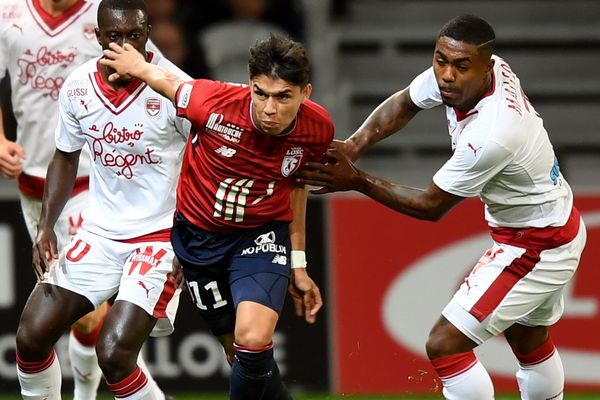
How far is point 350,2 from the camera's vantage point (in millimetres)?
11398

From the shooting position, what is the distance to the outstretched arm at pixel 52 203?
6.28 meters

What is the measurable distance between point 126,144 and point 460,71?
5.10 feet

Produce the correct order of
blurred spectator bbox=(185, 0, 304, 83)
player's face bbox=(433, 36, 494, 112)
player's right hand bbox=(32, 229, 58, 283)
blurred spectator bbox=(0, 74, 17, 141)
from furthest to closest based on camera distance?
blurred spectator bbox=(185, 0, 304, 83), blurred spectator bbox=(0, 74, 17, 141), player's right hand bbox=(32, 229, 58, 283), player's face bbox=(433, 36, 494, 112)

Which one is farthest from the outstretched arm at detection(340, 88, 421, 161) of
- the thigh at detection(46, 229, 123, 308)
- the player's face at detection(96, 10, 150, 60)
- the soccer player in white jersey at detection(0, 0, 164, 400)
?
the soccer player in white jersey at detection(0, 0, 164, 400)

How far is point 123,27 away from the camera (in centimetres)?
604

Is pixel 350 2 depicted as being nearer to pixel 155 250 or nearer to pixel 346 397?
pixel 346 397

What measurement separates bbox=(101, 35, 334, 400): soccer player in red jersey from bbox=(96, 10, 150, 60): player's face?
8 cm

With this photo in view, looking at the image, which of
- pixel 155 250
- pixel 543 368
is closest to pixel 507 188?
pixel 543 368

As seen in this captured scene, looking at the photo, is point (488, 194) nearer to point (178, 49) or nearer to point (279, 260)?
point (279, 260)

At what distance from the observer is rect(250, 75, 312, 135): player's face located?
5727 mm

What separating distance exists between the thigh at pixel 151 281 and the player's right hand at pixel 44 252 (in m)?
0.35

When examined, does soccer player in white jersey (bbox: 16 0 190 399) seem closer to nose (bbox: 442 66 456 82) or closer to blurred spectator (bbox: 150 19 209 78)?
nose (bbox: 442 66 456 82)

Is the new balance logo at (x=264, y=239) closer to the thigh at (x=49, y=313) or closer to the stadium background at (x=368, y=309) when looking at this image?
the thigh at (x=49, y=313)

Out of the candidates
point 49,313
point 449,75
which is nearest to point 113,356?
point 49,313
